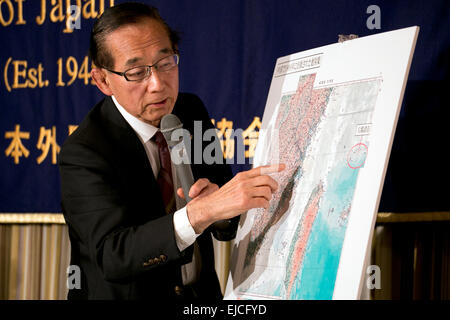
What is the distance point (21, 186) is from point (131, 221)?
61.3 inches

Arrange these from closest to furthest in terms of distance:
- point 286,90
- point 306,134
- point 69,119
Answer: point 306,134, point 286,90, point 69,119

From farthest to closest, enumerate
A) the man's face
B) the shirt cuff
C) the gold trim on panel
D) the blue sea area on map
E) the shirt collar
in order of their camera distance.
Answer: the gold trim on panel → the shirt collar → the man's face → the shirt cuff → the blue sea area on map

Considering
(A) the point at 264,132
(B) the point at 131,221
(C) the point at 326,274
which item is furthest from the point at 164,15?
(C) the point at 326,274

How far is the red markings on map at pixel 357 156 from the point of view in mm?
1348

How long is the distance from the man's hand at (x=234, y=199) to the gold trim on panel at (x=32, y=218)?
156 centimetres

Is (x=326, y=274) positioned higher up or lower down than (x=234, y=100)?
lower down

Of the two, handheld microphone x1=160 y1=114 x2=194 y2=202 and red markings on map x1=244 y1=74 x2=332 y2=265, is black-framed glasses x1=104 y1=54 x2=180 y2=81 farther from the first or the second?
red markings on map x1=244 y1=74 x2=332 y2=265

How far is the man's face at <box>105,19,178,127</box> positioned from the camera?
5.49ft

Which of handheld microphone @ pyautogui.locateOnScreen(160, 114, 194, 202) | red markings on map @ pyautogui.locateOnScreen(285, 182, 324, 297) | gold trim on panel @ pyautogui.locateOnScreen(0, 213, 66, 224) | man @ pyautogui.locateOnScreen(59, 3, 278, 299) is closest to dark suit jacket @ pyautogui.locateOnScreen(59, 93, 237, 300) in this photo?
man @ pyautogui.locateOnScreen(59, 3, 278, 299)

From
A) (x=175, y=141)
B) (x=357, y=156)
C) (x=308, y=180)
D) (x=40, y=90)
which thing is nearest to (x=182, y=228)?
(x=175, y=141)

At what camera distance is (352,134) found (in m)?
1.40

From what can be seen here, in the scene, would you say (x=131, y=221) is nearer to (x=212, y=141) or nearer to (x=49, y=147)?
(x=212, y=141)

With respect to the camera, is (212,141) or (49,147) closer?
(212,141)
